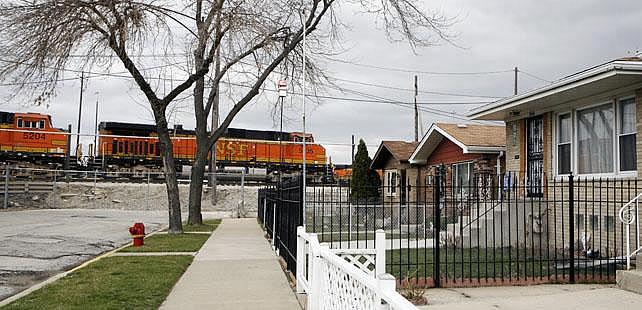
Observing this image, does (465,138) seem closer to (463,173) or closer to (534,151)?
(463,173)

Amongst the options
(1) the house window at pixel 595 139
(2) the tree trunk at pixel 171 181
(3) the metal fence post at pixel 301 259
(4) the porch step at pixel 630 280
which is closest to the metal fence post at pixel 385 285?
(3) the metal fence post at pixel 301 259

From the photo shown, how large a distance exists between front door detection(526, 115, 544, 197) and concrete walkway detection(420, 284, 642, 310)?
6184mm

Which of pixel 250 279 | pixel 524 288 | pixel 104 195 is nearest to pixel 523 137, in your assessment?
pixel 524 288

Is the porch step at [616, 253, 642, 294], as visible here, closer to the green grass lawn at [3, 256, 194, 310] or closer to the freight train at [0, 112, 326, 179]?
the green grass lawn at [3, 256, 194, 310]

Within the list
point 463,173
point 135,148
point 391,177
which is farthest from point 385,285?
point 135,148

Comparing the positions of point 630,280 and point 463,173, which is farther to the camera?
point 463,173

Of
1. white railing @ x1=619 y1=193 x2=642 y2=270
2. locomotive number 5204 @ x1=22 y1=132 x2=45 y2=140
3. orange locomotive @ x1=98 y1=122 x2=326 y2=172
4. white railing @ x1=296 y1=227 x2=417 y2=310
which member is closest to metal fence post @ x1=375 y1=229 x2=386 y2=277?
white railing @ x1=296 y1=227 x2=417 y2=310

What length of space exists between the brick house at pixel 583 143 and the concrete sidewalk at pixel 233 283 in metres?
4.63

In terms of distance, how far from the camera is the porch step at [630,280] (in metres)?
8.23

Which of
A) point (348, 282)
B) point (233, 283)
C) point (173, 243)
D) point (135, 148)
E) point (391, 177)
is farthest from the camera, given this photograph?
point (135, 148)

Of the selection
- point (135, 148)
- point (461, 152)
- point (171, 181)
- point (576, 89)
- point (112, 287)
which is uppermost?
point (135, 148)

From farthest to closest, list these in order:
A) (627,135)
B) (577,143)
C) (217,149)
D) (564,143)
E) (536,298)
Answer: (217,149)
(564,143)
(577,143)
(627,135)
(536,298)

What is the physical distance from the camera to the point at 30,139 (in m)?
40.8

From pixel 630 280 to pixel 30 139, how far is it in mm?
40507
